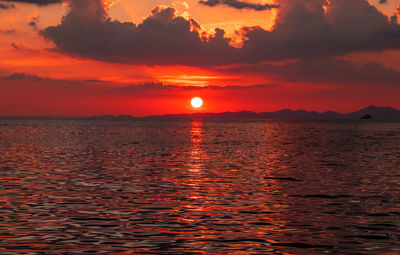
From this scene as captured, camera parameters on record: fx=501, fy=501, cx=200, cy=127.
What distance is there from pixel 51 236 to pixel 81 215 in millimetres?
4220

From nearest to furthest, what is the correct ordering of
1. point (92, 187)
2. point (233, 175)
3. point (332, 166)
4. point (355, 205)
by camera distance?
point (355, 205), point (92, 187), point (233, 175), point (332, 166)

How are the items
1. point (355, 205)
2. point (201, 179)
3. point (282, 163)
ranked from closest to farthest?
point (355, 205) → point (201, 179) → point (282, 163)

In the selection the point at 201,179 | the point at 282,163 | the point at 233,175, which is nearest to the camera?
the point at 201,179

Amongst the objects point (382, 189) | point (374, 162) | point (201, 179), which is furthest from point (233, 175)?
point (374, 162)

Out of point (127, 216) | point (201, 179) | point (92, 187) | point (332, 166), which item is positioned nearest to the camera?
point (127, 216)

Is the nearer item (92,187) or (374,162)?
(92,187)

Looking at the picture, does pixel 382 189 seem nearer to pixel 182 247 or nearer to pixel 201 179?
pixel 201 179

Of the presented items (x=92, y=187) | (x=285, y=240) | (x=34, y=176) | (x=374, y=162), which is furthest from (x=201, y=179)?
(x=374, y=162)

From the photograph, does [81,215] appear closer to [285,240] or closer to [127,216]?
[127,216]

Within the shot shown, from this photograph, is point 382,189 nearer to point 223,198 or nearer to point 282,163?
point 223,198

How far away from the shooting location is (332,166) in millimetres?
48875

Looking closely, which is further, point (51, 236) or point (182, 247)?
point (51, 236)

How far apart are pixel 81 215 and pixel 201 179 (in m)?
15.4

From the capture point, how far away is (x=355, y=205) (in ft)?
86.2
